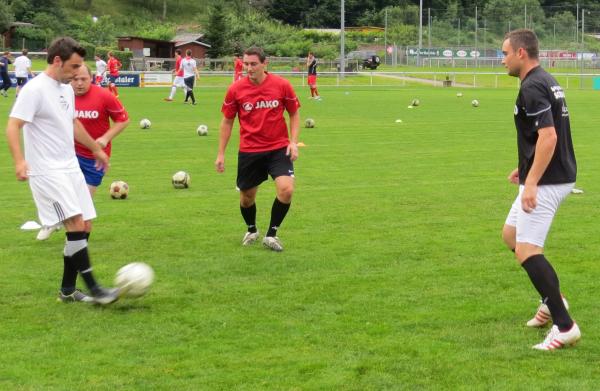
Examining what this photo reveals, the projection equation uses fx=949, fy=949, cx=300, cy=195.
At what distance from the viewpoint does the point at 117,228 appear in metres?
10.9

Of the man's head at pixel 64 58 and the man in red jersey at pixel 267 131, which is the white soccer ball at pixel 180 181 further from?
the man's head at pixel 64 58

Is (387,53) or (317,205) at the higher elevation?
(387,53)

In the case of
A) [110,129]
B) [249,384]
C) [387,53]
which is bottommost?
[249,384]

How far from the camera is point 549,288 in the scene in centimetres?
619

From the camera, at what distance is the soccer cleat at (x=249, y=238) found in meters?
10.0

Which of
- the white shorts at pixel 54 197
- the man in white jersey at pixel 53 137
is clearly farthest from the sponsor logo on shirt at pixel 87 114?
the white shorts at pixel 54 197

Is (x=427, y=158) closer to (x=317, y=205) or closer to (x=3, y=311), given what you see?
(x=317, y=205)

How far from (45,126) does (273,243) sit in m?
3.24

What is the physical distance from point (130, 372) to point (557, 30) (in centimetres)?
6735

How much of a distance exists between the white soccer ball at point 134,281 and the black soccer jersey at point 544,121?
115 inches

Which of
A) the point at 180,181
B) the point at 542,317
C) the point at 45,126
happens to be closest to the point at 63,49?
the point at 45,126

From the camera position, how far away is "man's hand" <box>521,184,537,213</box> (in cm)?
599

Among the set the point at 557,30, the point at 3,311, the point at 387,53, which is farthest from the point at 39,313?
the point at 387,53

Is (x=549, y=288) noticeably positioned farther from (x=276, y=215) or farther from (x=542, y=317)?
(x=276, y=215)
